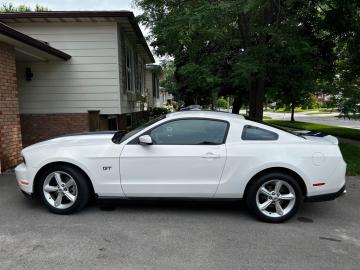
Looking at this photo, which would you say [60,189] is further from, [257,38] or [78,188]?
[257,38]

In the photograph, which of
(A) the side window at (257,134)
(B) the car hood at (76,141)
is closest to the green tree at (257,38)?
(A) the side window at (257,134)

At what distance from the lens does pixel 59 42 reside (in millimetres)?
9992

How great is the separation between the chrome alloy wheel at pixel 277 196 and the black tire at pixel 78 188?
2352 millimetres

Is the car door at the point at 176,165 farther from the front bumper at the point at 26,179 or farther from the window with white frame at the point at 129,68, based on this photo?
the window with white frame at the point at 129,68

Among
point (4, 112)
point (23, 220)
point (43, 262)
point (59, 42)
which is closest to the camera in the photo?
point (43, 262)

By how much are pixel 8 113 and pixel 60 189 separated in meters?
3.53

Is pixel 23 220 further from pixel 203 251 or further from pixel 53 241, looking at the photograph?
pixel 203 251

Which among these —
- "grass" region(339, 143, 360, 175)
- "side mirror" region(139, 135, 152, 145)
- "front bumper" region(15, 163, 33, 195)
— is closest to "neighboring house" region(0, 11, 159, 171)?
"front bumper" region(15, 163, 33, 195)

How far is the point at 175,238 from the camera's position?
3.99 metres

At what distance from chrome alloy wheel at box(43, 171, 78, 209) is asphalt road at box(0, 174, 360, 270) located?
20 cm

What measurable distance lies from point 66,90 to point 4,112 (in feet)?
10.2

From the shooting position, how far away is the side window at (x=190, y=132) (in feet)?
15.1

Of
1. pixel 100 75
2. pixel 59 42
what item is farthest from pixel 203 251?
pixel 59 42

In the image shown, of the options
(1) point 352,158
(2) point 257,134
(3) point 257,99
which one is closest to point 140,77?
(3) point 257,99
